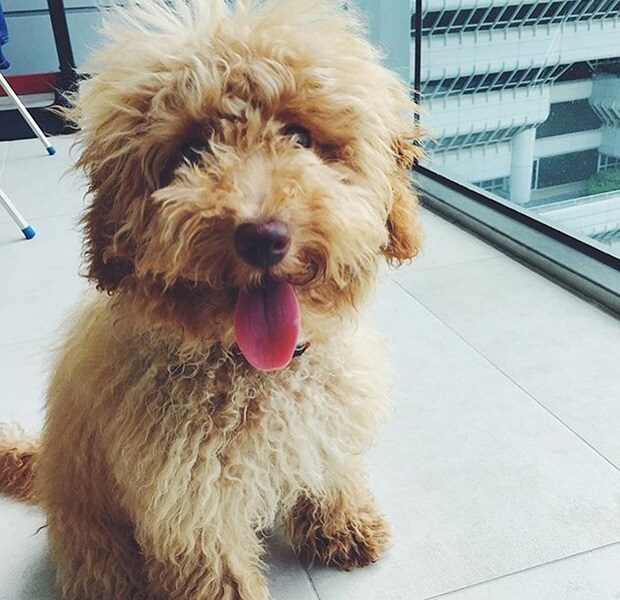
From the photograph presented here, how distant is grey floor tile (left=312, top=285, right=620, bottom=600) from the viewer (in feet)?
4.51

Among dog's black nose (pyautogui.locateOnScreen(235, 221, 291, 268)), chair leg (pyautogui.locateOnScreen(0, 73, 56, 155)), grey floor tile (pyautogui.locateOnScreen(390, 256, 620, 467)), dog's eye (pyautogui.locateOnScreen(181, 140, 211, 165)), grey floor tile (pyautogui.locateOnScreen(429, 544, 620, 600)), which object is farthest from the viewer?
chair leg (pyautogui.locateOnScreen(0, 73, 56, 155))

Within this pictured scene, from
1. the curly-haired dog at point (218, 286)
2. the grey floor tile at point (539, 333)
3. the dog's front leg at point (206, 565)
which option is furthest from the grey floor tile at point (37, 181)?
the dog's front leg at point (206, 565)

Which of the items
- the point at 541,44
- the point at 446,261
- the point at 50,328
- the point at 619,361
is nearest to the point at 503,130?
the point at 541,44

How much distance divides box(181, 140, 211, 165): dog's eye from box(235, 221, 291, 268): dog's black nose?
160mm

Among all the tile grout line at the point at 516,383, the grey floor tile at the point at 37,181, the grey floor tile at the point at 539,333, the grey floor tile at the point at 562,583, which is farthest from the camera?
the grey floor tile at the point at 37,181

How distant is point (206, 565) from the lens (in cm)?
118

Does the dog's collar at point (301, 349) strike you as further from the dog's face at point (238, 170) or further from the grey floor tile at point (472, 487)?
the grey floor tile at point (472, 487)

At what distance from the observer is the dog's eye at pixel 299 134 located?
3.39ft

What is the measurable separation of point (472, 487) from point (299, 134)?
875mm

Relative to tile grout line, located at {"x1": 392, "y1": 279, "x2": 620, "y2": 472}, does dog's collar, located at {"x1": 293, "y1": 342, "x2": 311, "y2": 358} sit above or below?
above

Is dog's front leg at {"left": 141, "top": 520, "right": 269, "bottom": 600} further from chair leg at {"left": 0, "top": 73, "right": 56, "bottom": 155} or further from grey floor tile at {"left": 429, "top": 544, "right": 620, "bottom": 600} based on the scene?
chair leg at {"left": 0, "top": 73, "right": 56, "bottom": 155}

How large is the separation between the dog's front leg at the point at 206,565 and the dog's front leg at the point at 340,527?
0.18 m

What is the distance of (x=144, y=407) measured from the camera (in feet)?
3.66

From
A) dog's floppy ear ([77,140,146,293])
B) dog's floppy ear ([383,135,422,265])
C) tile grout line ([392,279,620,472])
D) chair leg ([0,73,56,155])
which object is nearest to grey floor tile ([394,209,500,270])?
tile grout line ([392,279,620,472])
